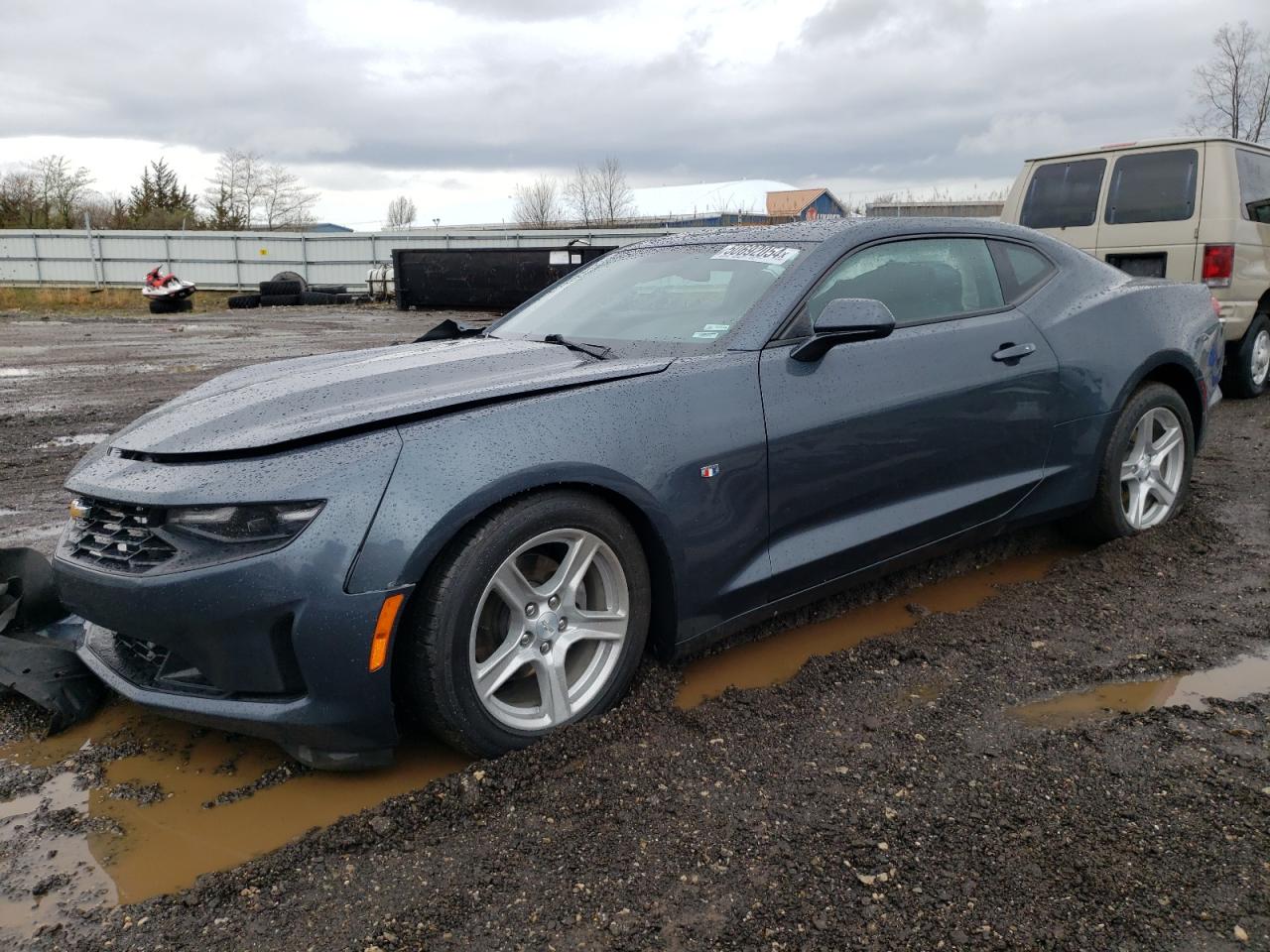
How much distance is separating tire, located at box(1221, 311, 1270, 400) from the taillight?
0.78 metres

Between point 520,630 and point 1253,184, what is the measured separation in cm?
794

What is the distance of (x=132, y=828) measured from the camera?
246 centimetres

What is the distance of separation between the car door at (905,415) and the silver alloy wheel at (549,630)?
23.6 inches

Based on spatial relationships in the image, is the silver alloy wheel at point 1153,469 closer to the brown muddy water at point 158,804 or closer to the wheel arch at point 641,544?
the brown muddy water at point 158,804

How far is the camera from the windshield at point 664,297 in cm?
332

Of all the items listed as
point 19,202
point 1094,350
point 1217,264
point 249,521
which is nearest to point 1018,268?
point 1094,350

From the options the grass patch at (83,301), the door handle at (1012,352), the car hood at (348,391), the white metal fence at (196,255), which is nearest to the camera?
the car hood at (348,391)

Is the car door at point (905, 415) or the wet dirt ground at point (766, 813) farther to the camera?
the car door at point (905, 415)

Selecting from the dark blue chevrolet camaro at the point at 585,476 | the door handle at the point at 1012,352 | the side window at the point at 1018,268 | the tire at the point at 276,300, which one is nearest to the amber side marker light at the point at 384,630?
the dark blue chevrolet camaro at the point at 585,476

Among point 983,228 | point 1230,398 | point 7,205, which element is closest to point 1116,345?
point 983,228

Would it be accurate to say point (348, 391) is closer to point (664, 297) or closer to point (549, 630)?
point (549, 630)

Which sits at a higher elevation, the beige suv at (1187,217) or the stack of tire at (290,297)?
the stack of tire at (290,297)

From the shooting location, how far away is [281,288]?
27.0 meters

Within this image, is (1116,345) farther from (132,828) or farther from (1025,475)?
(132,828)
